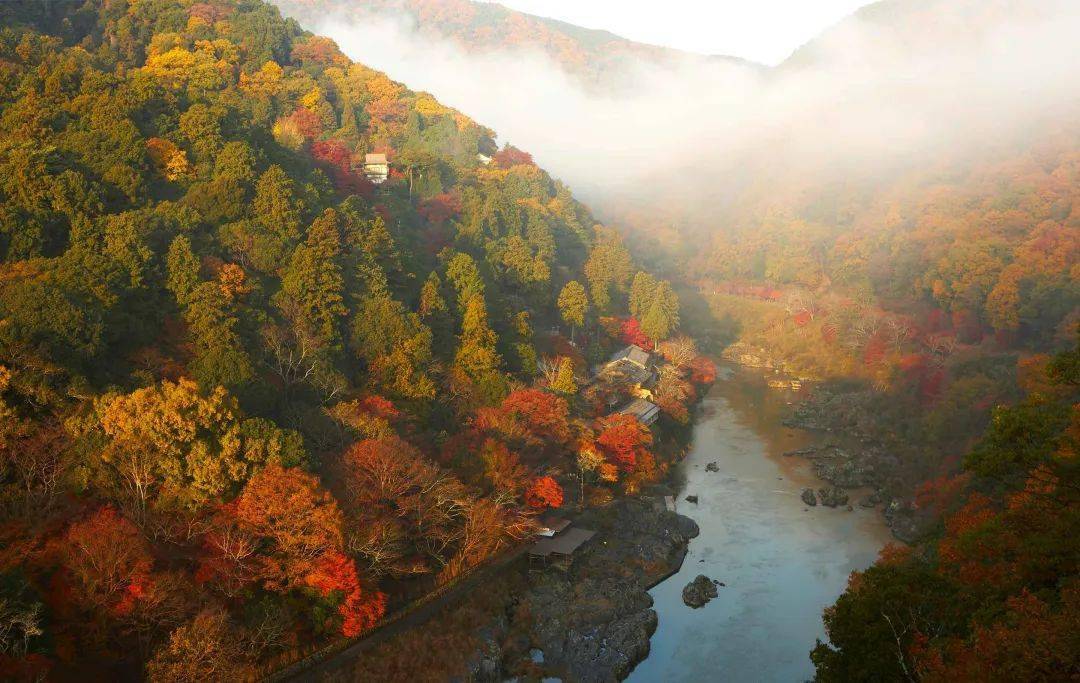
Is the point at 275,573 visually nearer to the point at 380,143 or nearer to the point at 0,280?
the point at 0,280

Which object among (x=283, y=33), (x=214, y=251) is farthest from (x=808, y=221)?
(x=214, y=251)

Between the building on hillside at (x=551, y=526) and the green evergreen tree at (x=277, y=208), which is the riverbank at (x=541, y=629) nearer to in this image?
the building on hillside at (x=551, y=526)

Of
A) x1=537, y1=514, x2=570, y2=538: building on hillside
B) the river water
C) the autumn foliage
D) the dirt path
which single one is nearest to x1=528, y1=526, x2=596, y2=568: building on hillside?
x1=537, y1=514, x2=570, y2=538: building on hillside

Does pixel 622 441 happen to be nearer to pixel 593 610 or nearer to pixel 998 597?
pixel 593 610

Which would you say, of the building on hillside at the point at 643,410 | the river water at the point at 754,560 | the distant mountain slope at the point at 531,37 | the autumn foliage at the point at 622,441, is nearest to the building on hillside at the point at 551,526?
the river water at the point at 754,560

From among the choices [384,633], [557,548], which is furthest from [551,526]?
[384,633]

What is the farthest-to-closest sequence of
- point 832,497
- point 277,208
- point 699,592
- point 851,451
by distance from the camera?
point 851,451 → point 832,497 → point 277,208 → point 699,592
